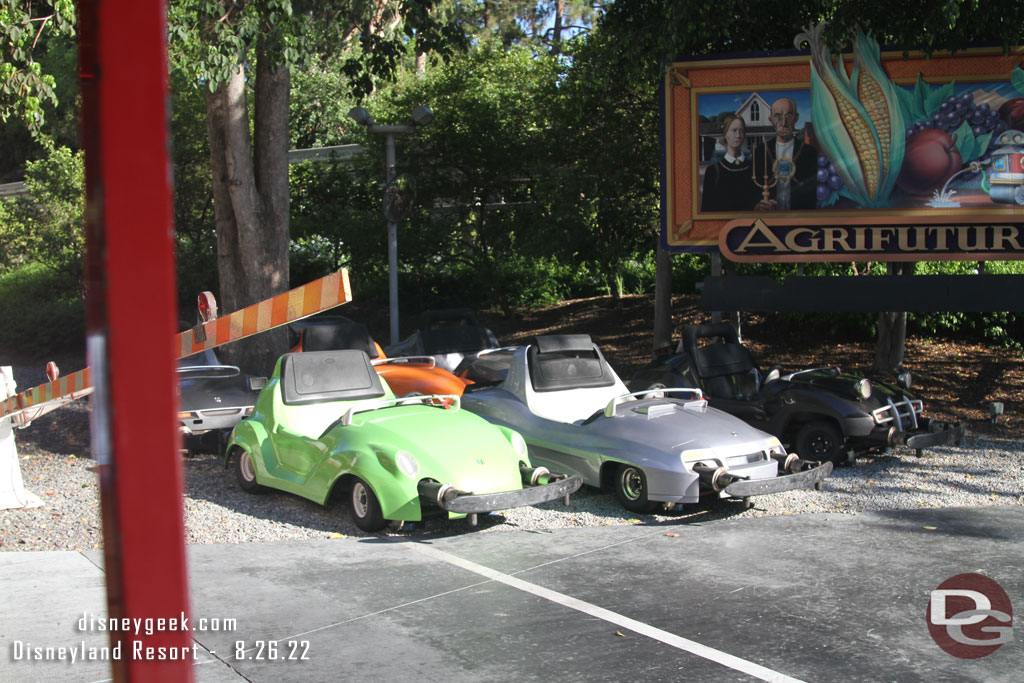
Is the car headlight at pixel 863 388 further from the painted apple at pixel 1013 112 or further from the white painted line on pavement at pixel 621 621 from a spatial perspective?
the painted apple at pixel 1013 112

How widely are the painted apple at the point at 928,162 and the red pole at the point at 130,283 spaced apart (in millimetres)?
13501

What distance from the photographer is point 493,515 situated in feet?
27.4

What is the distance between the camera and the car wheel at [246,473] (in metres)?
9.12

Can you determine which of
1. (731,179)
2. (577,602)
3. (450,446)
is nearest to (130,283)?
(577,602)

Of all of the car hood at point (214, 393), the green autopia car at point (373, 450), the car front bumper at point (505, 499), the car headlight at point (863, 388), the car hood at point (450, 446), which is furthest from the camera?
the car hood at point (214, 393)

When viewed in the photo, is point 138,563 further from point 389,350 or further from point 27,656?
point 389,350

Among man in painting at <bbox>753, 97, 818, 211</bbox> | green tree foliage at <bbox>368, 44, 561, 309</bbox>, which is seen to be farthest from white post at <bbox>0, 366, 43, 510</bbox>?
green tree foliage at <bbox>368, 44, 561, 309</bbox>

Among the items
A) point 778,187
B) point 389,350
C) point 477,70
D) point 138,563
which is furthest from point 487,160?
point 138,563

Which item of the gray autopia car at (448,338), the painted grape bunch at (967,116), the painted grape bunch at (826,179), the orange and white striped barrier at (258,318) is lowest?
the gray autopia car at (448,338)

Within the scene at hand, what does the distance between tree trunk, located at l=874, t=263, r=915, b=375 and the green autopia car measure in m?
8.17

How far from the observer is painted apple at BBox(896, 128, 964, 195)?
12.9m

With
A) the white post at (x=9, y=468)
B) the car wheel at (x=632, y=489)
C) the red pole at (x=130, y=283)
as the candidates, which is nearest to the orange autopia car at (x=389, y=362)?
the car wheel at (x=632, y=489)

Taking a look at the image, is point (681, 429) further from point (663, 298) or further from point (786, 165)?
point (663, 298)

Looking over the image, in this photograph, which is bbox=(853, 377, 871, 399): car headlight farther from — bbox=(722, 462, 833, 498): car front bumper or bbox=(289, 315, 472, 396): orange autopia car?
bbox=(289, 315, 472, 396): orange autopia car
